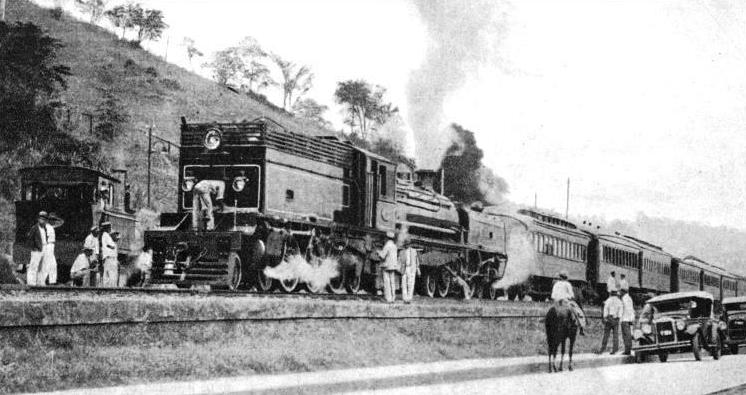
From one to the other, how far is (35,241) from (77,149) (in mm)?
12572

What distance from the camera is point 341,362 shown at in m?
14.5

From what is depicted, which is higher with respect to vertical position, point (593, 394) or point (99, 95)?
point (99, 95)

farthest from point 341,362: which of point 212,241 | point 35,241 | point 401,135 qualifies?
point 401,135

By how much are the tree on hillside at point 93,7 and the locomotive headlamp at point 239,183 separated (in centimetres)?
2420

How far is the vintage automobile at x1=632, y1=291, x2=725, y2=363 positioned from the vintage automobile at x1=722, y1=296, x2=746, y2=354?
3244mm

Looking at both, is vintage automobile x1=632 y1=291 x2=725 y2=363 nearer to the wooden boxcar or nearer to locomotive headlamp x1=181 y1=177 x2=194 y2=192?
locomotive headlamp x1=181 y1=177 x2=194 y2=192

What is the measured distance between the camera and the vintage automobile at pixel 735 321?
2547cm

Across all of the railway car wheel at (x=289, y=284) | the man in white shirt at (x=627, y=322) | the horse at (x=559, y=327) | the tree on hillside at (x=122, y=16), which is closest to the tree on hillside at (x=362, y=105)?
the tree on hillside at (x=122, y=16)

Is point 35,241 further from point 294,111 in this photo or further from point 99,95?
point 294,111

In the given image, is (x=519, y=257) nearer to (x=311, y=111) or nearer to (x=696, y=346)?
(x=696, y=346)

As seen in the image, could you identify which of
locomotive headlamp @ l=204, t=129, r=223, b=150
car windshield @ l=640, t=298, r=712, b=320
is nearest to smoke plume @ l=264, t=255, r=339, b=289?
locomotive headlamp @ l=204, t=129, r=223, b=150

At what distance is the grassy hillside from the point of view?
38.1m

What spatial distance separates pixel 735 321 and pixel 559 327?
11498 mm

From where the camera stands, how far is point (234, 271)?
59.5ft
